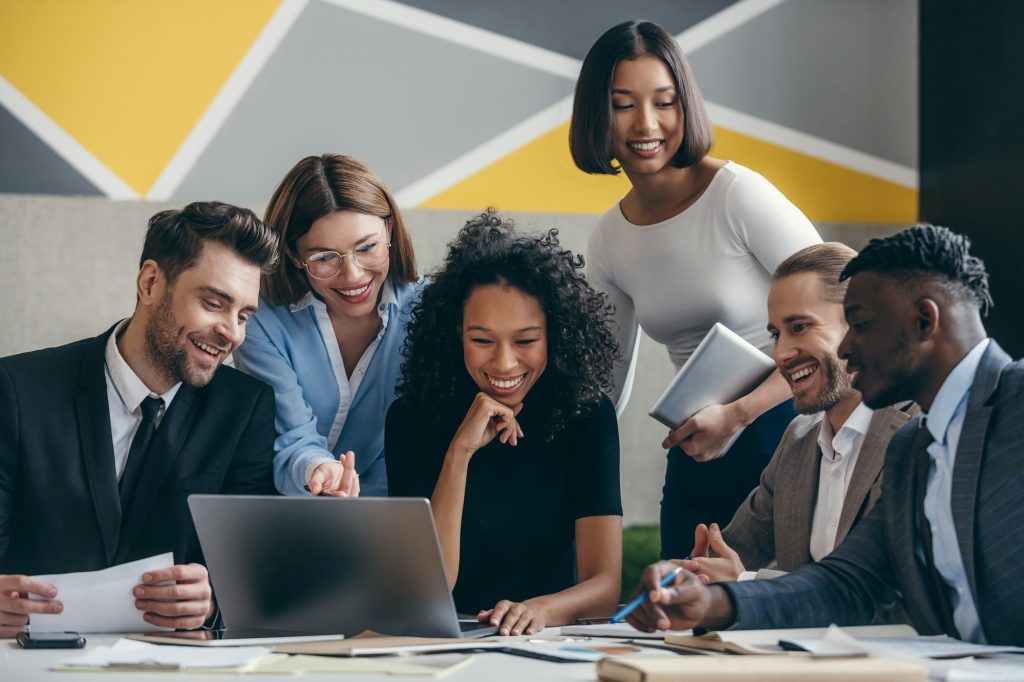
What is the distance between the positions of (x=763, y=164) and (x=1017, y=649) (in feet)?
12.5

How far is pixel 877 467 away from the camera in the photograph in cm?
205

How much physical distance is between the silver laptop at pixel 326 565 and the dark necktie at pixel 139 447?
1.83ft

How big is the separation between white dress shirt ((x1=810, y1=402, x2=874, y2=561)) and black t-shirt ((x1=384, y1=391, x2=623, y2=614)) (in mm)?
388

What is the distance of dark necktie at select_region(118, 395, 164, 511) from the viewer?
222 cm

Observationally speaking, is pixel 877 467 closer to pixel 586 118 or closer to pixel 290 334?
pixel 586 118

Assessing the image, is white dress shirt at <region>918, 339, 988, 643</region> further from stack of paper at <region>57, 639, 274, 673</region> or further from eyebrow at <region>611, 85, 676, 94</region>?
eyebrow at <region>611, 85, 676, 94</region>

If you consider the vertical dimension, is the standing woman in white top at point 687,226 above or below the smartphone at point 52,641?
above

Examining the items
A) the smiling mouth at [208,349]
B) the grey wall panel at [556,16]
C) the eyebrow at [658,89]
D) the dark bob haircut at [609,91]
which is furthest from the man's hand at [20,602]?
the grey wall panel at [556,16]

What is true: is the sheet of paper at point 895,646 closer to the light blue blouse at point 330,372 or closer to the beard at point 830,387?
the beard at point 830,387

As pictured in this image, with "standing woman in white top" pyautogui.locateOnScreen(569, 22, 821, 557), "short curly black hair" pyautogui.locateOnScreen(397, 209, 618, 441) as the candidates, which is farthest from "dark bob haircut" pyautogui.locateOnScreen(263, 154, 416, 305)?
"standing woman in white top" pyautogui.locateOnScreen(569, 22, 821, 557)

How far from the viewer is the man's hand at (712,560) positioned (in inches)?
77.8

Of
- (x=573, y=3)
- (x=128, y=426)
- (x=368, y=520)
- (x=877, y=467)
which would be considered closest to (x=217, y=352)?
(x=128, y=426)

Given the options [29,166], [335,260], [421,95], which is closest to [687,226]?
[335,260]

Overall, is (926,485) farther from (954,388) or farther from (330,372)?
(330,372)
